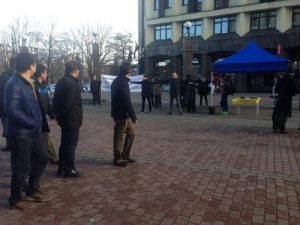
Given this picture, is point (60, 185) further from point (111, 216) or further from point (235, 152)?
point (235, 152)

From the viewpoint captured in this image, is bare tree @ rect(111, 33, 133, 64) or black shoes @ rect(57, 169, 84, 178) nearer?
black shoes @ rect(57, 169, 84, 178)

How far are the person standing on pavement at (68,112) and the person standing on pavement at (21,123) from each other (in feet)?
3.34

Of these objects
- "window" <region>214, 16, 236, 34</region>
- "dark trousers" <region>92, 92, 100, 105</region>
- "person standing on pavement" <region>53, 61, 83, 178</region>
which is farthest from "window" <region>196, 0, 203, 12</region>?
"person standing on pavement" <region>53, 61, 83, 178</region>

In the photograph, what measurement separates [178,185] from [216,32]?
37.7 meters

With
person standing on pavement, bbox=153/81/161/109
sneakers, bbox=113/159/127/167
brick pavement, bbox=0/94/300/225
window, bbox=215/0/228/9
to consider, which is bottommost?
brick pavement, bbox=0/94/300/225

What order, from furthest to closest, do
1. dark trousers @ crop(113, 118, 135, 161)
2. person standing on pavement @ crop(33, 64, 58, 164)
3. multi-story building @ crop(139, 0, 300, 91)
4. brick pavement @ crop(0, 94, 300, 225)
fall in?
multi-story building @ crop(139, 0, 300, 91) → dark trousers @ crop(113, 118, 135, 161) → person standing on pavement @ crop(33, 64, 58, 164) → brick pavement @ crop(0, 94, 300, 225)

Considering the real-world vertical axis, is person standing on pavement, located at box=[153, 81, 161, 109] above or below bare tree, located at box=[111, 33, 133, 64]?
below

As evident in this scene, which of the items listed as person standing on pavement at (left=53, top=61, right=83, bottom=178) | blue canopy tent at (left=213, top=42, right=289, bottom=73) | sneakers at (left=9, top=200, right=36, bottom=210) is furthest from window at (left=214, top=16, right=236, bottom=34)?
sneakers at (left=9, top=200, right=36, bottom=210)

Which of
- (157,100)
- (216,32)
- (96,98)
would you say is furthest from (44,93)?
(216,32)

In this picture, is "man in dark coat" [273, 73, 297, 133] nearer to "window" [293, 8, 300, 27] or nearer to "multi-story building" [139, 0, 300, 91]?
"multi-story building" [139, 0, 300, 91]

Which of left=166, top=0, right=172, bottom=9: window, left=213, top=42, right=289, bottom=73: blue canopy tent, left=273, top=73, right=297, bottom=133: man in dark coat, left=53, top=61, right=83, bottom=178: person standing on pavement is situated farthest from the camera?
left=166, top=0, right=172, bottom=9: window

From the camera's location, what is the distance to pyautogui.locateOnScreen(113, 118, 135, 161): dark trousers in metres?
6.82

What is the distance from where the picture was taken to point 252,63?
1566cm

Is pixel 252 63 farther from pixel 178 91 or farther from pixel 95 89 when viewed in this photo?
pixel 95 89
